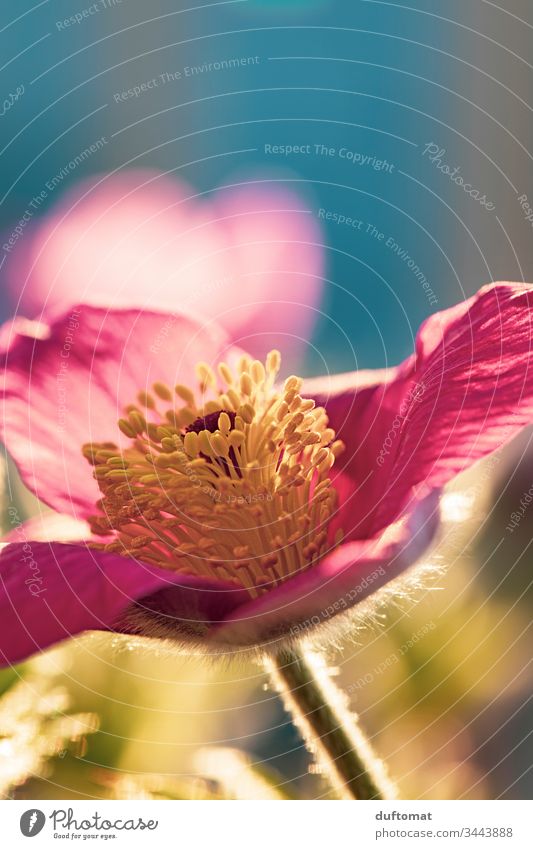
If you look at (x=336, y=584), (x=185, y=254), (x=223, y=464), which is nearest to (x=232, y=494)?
(x=223, y=464)

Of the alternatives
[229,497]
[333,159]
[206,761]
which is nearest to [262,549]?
[229,497]

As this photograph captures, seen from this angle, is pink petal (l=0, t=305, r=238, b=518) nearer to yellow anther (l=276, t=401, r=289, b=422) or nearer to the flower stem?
yellow anther (l=276, t=401, r=289, b=422)
